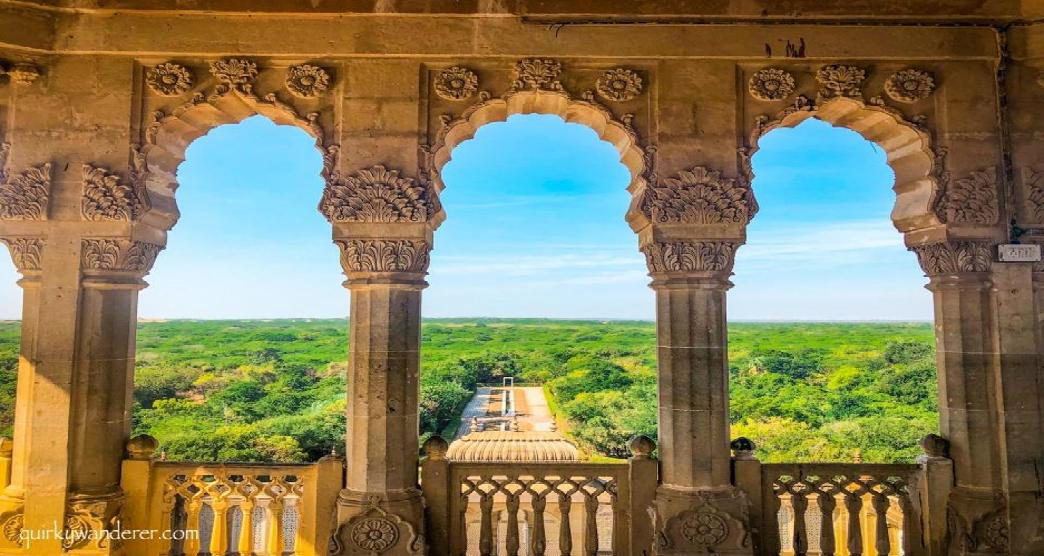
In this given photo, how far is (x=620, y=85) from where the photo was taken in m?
5.35

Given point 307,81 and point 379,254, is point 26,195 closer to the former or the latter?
point 307,81

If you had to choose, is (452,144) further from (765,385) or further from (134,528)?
(765,385)

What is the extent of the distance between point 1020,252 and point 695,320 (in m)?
3.07

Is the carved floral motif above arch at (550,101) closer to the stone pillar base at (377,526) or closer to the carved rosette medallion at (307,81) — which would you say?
the carved rosette medallion at (307,81)

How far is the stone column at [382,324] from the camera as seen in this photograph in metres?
4.98

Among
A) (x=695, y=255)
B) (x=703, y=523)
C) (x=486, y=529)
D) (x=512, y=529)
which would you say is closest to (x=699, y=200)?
(x=695, y=255)

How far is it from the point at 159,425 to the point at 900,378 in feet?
93.7

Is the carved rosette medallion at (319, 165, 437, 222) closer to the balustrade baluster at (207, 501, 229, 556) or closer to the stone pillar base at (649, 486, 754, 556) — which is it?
the balustrade baluster at (207, 501, 229, 556)

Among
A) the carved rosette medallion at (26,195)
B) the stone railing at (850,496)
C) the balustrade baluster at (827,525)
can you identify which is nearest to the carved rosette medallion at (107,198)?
the carved rosette medallion at (26,195)

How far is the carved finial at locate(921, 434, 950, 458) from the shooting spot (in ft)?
17.0

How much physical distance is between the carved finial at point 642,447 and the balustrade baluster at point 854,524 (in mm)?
1897

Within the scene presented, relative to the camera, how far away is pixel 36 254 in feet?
16.4

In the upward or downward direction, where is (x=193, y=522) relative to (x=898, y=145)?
downward

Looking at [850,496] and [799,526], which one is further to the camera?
[850,496]
